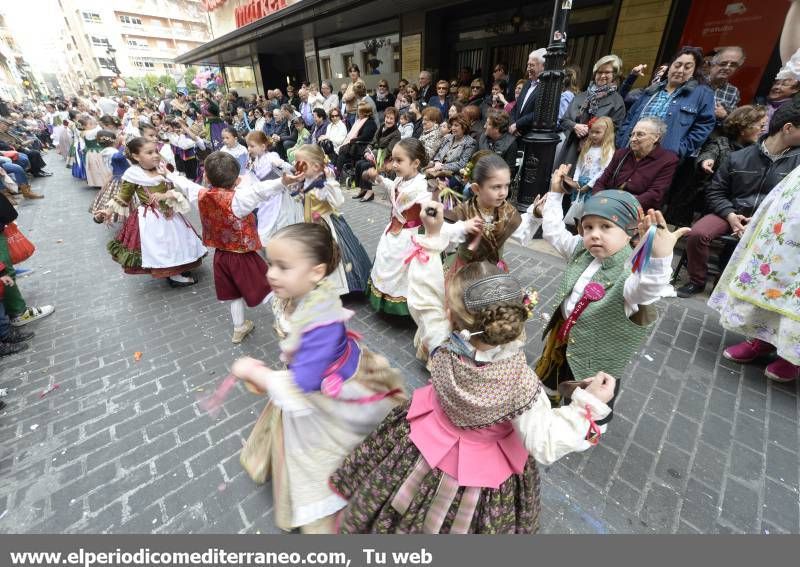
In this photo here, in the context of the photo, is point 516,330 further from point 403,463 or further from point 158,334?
point 158,334

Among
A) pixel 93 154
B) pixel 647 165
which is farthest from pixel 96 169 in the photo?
pixel 647 165

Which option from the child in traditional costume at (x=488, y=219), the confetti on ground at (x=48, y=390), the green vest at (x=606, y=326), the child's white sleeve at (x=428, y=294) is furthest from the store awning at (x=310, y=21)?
the confetti on ground at (x=48, y=390)

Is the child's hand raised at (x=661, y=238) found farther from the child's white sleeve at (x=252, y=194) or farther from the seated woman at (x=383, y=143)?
the seated woman at (x=383, y=143)

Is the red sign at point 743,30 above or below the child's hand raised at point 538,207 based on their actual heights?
above

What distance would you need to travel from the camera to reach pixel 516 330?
4.19ft

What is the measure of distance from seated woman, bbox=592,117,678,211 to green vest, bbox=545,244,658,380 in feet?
8.41

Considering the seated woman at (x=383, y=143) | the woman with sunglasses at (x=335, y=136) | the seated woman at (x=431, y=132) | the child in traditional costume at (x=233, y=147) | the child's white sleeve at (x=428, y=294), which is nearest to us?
the child's white sleeve at (x=428, y=294)

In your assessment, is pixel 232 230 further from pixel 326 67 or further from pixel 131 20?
pixel 131 20

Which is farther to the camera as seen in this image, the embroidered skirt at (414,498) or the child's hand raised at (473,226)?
the child's hand raised at (473,226)

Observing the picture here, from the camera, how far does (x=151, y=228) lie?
4176mm

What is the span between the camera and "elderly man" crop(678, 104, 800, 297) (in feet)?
10.3

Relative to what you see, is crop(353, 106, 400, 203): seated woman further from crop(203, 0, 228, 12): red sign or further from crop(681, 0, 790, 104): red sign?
crop(203, 0, 228, 12): red sign

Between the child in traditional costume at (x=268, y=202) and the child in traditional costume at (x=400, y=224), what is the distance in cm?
201

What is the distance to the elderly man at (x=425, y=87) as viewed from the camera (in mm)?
8102
